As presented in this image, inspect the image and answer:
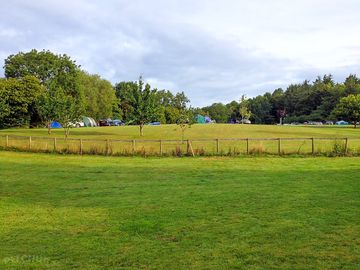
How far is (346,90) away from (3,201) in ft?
375

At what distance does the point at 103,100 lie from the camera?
9719 centimetres

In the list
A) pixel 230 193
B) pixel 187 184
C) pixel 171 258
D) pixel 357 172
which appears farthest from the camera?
pixel 357 172

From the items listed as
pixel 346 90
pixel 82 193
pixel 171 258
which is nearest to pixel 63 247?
pixel 171 258

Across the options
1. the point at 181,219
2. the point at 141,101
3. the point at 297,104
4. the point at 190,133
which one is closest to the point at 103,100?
the point at 190,133

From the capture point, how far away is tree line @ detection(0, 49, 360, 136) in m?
50.4

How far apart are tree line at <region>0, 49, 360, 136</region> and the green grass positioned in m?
24.5

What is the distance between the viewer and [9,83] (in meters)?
69.5

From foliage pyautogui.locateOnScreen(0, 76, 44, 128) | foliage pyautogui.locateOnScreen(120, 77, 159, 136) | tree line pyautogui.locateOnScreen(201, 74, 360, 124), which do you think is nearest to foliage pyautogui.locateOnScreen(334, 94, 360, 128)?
tree line pyautogui.locateOnScreen(201, 74, 360, 124)

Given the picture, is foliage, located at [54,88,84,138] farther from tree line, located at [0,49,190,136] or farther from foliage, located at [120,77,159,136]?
foliage, located at [120,77,159,136]

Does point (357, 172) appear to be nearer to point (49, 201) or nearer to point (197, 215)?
point (197, 215)

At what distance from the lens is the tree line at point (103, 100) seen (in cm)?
5044

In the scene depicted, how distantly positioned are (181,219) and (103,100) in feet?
294

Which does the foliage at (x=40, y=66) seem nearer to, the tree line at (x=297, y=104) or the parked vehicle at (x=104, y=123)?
the parked vehicle at (x=104, y=123)

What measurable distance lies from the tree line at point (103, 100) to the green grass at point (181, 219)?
24479 mm
